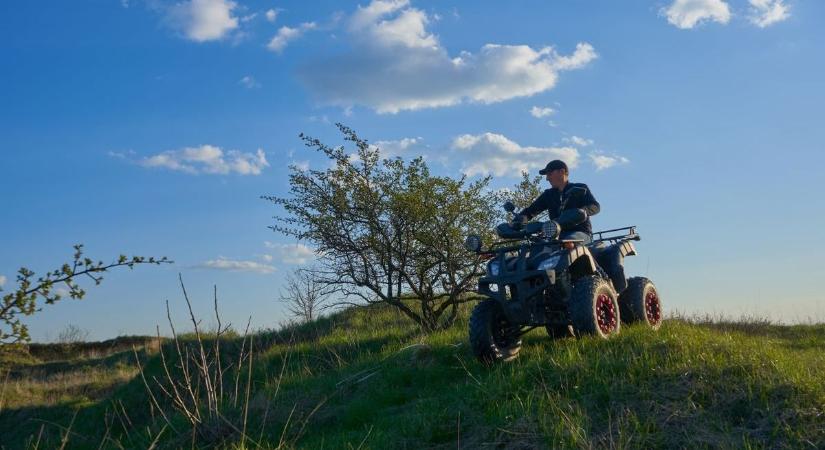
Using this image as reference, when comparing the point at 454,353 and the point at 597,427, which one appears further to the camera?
the point at 454,353

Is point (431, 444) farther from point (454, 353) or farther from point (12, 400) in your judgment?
point (12, 400)

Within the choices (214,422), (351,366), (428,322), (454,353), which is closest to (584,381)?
(454,353)

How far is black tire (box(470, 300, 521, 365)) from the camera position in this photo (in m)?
8.47

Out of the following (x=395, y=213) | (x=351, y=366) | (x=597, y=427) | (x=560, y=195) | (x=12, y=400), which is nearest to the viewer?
(x=597, y=427)

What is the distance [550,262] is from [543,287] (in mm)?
332

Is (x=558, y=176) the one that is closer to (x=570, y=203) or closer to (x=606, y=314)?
(x=570, y=203)

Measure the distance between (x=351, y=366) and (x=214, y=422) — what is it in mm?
3560

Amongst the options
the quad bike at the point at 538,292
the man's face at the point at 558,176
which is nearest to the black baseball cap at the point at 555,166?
the man's face at the point at 558,176

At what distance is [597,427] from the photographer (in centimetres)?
638

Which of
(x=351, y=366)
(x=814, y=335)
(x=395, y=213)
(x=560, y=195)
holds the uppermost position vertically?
(x=395, y=213)

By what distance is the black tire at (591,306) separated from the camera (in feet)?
26.1

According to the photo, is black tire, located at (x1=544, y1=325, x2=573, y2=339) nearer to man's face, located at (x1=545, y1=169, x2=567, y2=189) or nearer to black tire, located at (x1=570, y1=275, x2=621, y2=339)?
black tire, located at (x1=570, y1=275, x2=621, y2=339)

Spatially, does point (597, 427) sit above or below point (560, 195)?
below

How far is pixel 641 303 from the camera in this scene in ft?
31.7
